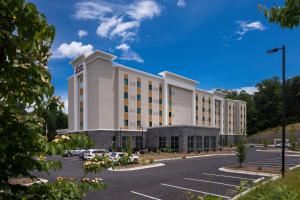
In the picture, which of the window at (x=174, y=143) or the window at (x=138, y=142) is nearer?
the window at (x=174, y=143)

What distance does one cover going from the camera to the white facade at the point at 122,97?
54469 mm

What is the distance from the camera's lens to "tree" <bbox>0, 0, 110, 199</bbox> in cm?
240

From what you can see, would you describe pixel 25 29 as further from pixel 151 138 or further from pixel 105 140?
pixel 151 138

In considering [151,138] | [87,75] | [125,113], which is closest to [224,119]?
[151,138]

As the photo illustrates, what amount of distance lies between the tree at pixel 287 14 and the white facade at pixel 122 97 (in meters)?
48.3

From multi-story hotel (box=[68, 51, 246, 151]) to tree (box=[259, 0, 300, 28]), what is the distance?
44.4 meters

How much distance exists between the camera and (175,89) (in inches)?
2751

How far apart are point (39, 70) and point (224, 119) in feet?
325

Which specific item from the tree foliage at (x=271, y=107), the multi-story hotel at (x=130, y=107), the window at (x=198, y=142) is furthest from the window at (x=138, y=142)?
the tree foliage at (x=271, y=107)

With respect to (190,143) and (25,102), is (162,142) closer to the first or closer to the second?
(190,143)

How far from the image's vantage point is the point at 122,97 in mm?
57656

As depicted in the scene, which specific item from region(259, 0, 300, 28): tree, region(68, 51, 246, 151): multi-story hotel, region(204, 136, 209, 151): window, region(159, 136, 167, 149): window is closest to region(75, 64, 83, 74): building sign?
region(68, 51, 246, 151): multi-story hotel

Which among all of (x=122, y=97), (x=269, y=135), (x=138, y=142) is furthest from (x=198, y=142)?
(x=269, y=135)

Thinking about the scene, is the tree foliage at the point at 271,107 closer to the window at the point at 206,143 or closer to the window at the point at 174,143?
the window at the point at 206,143
